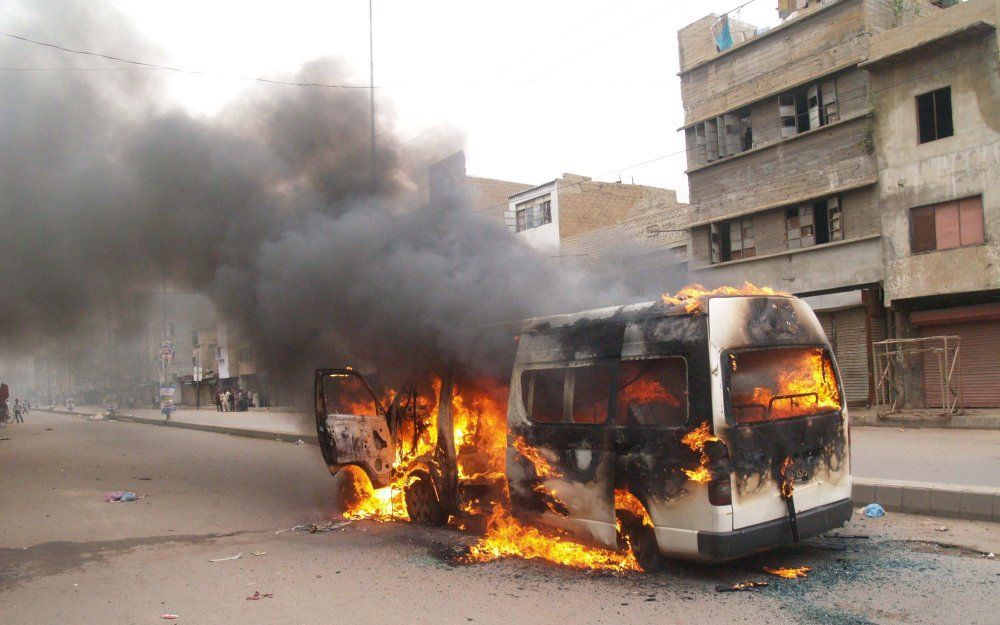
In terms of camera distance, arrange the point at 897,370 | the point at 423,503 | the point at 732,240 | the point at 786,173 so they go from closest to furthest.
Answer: the point at 423,503, the point at 897,370, the point at 786,173, the point at 732,240

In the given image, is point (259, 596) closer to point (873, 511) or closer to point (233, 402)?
point (873, 511)

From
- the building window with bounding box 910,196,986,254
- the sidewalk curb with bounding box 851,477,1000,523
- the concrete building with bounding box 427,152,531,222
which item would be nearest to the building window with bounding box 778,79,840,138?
the building window with bounding box 910,196,986,254

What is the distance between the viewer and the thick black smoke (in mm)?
8281

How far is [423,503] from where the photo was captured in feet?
24.6

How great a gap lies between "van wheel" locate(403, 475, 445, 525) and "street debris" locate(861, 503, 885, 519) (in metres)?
4.27

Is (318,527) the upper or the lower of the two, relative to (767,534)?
lower

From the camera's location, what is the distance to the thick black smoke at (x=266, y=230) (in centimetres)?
828

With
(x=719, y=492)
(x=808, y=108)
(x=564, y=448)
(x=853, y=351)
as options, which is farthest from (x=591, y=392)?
(x=808, y=108)

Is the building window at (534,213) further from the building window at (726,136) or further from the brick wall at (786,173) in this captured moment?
the building window at (726,136)

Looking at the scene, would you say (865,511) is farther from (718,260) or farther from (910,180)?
(718,260)

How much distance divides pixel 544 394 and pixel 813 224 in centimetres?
1774

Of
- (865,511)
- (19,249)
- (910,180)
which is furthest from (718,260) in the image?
(19,249)

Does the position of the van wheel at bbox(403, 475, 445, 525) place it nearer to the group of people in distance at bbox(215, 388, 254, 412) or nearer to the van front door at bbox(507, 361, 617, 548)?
the van front door at bbox(507, 361, 617, 548)

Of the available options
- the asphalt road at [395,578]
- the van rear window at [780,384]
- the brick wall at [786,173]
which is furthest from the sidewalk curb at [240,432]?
the brick wall at [786,173]
